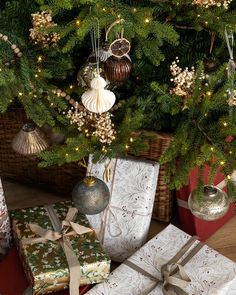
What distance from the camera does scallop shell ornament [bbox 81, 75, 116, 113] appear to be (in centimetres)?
94

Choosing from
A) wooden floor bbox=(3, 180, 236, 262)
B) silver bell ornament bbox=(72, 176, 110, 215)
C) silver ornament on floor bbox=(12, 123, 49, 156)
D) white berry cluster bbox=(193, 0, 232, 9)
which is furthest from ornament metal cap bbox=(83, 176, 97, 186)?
white berry cluster bbox=(193, 0, 232, 9)

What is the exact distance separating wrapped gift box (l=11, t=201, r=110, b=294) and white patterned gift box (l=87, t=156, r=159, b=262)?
82mm

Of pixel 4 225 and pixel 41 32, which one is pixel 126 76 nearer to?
pixel 41 32

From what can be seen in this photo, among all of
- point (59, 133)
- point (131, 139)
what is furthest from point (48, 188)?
point (131, 139)

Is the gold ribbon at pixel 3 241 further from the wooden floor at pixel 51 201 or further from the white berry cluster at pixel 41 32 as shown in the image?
the white berry cluster at pixel 41 32

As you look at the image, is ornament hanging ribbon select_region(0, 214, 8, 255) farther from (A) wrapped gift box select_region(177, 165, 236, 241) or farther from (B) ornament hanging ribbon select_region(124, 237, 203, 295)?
(A) wrapped gift box select_region(177, 165, 236, 241)

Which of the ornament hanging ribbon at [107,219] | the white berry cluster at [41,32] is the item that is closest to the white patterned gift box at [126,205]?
the ornament hanging ribbon at [107,219]

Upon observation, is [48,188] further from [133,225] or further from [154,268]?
[154,268]

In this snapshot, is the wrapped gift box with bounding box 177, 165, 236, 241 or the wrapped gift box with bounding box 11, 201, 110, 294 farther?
the wrapped gift box with bounding box 177, 165, 236, 241

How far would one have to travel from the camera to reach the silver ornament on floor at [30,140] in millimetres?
1062

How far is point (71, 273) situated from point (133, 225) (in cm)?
20

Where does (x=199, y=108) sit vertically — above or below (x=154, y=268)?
above

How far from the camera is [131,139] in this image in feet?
3.36

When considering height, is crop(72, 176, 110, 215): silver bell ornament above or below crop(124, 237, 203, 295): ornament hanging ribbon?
above
